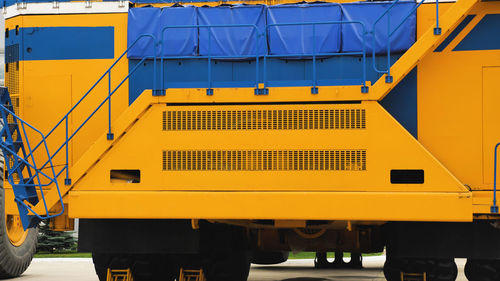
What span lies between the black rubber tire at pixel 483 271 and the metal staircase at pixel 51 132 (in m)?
3.77

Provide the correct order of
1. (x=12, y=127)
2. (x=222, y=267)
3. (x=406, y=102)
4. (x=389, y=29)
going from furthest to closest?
(x=222, y=267) < (x=12, y=127) < (x=389, y=29) < (x=406, y=102)

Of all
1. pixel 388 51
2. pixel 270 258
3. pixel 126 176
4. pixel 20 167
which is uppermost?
pixel 388 51

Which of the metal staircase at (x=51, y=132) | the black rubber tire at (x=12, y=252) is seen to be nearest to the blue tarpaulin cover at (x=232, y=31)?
the metal staircase at (x=51, y=132)

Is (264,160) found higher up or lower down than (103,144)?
lower down

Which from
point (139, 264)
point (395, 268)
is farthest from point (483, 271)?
point (139, 264)

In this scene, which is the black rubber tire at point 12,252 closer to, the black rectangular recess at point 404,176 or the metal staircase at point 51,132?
the metal staircase at point 51,132

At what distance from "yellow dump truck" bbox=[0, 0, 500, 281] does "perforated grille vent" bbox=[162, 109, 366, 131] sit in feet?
0.05

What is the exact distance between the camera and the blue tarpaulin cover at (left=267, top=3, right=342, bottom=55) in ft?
33.5

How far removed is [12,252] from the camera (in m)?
14.9

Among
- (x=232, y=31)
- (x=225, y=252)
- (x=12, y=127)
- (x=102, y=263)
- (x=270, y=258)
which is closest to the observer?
(x=12, y=127)

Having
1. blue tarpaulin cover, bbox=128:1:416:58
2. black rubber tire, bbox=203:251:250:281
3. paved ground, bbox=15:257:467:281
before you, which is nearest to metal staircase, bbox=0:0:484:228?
blue tarpaulin cover, bbox=128:1:416:58

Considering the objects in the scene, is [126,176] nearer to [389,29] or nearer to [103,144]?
[103,144]

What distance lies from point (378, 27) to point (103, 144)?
3673mm

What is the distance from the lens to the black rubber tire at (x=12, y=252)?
14.3m
